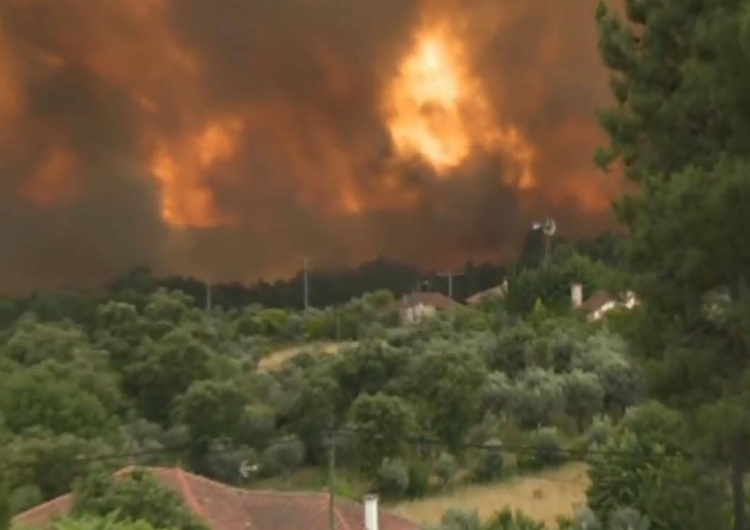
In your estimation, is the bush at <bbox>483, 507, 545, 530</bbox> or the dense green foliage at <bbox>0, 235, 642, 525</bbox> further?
the dense green foliage at <bbox>0, 235, 642, 525</bbox>

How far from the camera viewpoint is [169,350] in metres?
28.3

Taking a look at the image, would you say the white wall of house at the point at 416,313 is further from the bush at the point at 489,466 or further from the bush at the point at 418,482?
the bush at the point at 418,482

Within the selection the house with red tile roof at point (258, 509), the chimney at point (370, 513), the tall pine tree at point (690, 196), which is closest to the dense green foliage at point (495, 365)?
the tall pine tree at point (690, 196)

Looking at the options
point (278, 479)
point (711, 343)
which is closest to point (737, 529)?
point (711, 343)

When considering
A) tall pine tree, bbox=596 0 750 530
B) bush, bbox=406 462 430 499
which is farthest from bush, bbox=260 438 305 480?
tall pine tree, bbox=596 0 750 530

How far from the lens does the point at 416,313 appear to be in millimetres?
41531

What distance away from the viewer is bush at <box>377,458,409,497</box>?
75.4 feet

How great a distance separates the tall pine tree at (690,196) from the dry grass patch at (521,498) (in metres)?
11.2

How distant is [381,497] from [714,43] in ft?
53.3

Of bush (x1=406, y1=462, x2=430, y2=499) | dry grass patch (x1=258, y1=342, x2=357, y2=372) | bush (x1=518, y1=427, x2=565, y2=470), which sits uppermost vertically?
dry grass patch (x1=258, y1=342, x2=357, y2=372)

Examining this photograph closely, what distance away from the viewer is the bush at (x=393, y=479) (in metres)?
23.0

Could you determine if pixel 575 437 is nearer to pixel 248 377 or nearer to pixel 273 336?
pixel 248 377

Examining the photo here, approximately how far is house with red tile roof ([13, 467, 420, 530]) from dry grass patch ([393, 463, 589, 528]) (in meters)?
4.13

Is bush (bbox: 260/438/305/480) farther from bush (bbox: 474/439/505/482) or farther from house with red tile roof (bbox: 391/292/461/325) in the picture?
house with red tile roof (bbox: 391/292/461/325)
